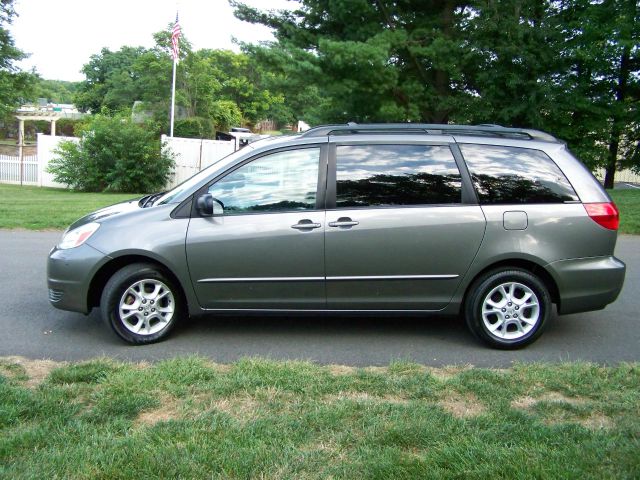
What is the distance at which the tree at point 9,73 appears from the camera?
120 feet

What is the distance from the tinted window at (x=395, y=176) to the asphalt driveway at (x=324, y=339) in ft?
3.97

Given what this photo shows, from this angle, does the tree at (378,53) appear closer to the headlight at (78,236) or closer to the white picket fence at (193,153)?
the white picket fence at (193,153)

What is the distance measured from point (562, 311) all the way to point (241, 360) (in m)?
2.74

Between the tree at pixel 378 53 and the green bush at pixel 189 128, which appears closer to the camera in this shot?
the tree at pixel 378 53

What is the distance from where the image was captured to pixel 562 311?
5.34 metres

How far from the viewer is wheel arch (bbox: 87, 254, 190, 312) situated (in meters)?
5.24

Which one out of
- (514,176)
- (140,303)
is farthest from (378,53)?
(140,303)

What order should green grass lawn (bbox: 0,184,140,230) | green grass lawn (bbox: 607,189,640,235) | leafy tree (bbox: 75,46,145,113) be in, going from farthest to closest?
leafy tree (bbox: 75,46,145,113) < green grass lawn (bbox: 607,189,640,235) < green grass lawn (bbox: 0,184,140,230)

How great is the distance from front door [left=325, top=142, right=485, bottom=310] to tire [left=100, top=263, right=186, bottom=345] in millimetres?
1359

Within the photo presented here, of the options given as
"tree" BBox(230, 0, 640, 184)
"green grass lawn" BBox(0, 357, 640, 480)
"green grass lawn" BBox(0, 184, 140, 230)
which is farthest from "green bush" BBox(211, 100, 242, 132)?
"green grass lawn" BBox(0, 357, 640, 480)

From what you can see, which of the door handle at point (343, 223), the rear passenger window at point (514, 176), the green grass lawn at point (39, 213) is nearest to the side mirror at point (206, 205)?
the door handle at point (343, 223)

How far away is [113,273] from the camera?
5.36 metres

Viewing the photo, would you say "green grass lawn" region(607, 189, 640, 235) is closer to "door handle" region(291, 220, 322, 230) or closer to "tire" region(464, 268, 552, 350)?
"tire" region(464, 268, 552, 350)

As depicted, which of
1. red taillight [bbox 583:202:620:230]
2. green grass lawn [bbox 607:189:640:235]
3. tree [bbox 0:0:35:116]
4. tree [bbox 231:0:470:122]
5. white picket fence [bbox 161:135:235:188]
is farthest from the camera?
tree [bbox 0:0:35:116]
